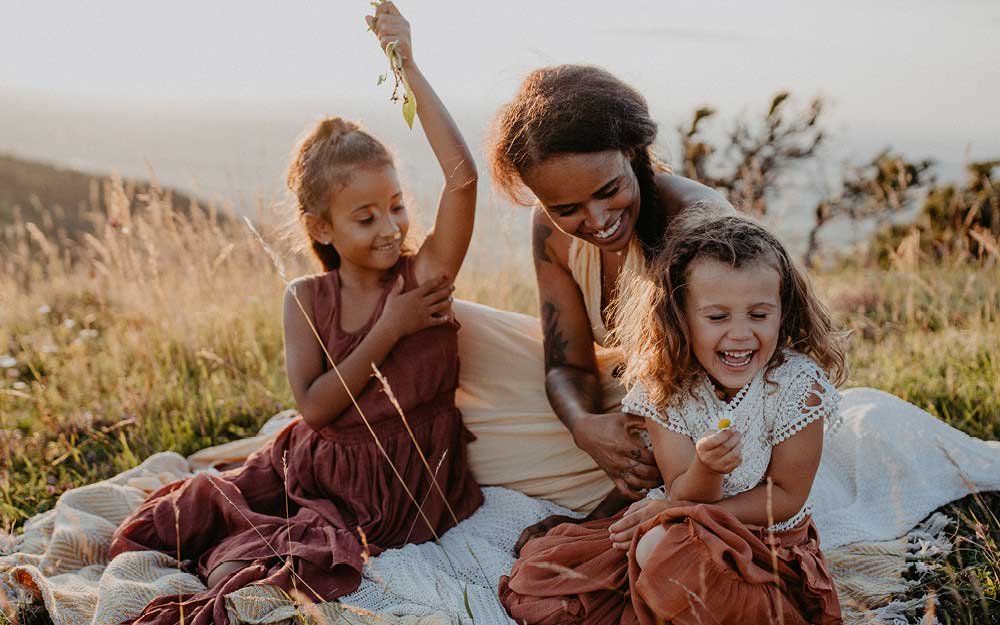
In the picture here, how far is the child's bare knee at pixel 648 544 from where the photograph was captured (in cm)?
204

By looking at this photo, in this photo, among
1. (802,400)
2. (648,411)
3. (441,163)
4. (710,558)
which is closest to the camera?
(710,558)

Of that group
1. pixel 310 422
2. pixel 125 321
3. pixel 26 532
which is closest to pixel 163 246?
pixel 125 321

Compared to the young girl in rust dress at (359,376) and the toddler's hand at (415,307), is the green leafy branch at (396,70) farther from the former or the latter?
the toddler's hand at (415,307)

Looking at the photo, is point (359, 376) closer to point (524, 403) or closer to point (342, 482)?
point (342, 482)

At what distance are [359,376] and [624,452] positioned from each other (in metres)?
0.94

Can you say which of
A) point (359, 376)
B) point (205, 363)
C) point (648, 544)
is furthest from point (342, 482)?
point (205, 363)

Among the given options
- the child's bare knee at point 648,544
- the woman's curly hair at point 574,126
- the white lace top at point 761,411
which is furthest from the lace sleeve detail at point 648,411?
the woman's curly hair at point 574,126

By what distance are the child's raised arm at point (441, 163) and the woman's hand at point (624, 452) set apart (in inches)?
30.2

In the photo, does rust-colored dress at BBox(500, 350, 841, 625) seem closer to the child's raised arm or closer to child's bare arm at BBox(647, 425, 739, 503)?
child's bare arm at BBox(647, 425, 739, 503)

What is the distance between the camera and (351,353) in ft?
9.61

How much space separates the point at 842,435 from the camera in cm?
321

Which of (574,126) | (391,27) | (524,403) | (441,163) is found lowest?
(524,403)

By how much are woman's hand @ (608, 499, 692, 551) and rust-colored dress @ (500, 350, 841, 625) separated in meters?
0.07

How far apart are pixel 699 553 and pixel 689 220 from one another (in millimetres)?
940
